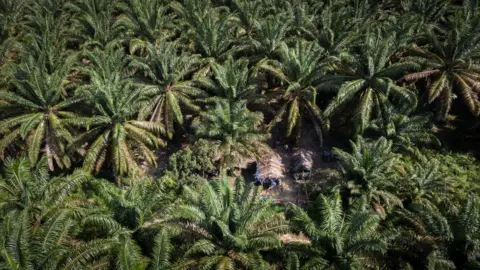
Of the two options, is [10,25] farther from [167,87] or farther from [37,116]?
[167,87]

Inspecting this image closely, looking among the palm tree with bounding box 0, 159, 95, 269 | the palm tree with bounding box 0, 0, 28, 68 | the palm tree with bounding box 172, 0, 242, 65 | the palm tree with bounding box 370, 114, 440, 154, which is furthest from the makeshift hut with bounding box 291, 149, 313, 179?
the palm tree with bounding box 0, 0, 28, 68

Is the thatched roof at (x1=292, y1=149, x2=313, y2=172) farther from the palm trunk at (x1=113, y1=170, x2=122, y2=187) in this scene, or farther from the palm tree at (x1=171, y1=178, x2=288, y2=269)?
the palm trunk at (x1=113, y1=170, x2=122, y2=187)

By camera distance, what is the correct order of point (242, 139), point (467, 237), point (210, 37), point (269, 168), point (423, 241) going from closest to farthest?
point (467, 237) < point (423, 241) < point (269, 168) < point (242, 139) < point (210, 37)

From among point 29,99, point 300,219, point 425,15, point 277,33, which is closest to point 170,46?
point 277,33

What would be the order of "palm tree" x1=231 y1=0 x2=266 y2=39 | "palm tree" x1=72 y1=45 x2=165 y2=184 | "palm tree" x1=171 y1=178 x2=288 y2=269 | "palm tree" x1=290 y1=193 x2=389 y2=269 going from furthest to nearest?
1. "palm tree" x1=231 y1=0 x2=266 y2=39
2. "palm tree" x1=72 y1=45 x2=165 y2=184
3. "palm tree" x1=171 y1=178 x2=288 y2=269
4. "palm tree" x1=290 y1=193 x2=389 y2=269

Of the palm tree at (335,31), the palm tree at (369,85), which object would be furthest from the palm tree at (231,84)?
the palm tree at (335,31)

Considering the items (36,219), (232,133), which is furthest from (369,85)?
(36,219)
